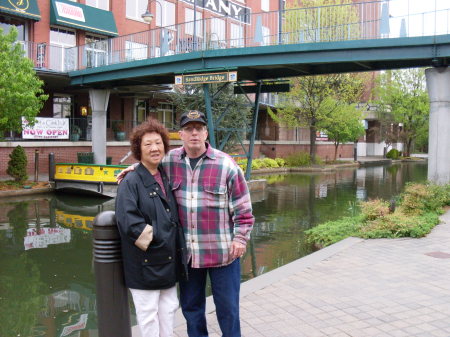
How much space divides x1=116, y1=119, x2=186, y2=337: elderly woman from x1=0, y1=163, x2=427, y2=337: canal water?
1.96 m

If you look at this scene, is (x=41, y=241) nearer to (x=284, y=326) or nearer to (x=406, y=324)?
(x=284, y=326)

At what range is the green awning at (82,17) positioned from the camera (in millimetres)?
26062

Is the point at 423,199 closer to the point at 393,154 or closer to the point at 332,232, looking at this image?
the point at 332,232

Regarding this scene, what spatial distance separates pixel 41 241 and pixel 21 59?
33.4 feet

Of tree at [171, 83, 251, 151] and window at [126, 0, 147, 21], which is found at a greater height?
window at [126, 0, 147, 21]

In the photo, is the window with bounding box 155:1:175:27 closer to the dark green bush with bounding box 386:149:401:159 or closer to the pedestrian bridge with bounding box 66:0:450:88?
the pedestrian bridge with bounding box 66:0:450:88

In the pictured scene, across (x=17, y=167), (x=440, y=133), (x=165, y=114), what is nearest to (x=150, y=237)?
(x=440, y=133)

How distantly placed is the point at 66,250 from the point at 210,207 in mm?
6317

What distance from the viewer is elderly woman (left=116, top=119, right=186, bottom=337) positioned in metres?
3.26

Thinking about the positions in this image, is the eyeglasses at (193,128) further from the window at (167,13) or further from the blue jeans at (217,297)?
the window at (167,13)

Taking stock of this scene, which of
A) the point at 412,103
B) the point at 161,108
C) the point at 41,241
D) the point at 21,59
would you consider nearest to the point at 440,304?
the point at 41,241

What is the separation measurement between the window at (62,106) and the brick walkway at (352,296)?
24421 millimetres

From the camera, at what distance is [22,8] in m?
24.0

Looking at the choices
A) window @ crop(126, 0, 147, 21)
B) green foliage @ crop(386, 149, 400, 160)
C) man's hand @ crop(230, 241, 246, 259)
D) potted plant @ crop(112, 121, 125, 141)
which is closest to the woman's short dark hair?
man's hand @ crop(230, 241, 246, 259)
